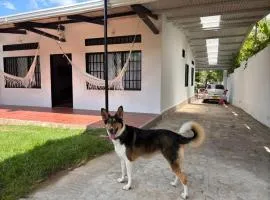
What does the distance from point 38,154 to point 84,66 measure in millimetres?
4852

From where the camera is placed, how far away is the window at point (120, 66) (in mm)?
7676

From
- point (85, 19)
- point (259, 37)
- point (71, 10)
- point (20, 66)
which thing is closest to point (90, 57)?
point (85, 19)

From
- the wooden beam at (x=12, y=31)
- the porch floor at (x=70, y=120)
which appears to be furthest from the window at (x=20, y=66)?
the porch floor at (x=70, y=120)

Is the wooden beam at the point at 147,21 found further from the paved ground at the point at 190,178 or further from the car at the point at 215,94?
the car at the point at 215,94

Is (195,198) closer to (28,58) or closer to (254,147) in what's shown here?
(254,147)

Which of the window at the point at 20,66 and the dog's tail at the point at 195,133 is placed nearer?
the dog's tail at the point at 195,133

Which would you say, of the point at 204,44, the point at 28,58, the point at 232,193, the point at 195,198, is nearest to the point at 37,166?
the point at 195,198

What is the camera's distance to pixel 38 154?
12.2 feet

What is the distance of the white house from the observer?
23.6 ft

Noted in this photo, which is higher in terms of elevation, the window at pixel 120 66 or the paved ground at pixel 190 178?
the window at pixel 120 66

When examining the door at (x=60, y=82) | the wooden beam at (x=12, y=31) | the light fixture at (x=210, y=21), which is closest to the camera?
the light fixture at (x=210, y=21)

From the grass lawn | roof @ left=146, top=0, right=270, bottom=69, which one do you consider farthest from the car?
the grass lawn

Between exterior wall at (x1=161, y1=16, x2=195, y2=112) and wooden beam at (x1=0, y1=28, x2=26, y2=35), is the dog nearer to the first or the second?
exterior wall at (x1=161, y1=16, x2=195, y2=112)

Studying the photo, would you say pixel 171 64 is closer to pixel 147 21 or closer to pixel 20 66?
pixel 147 21
